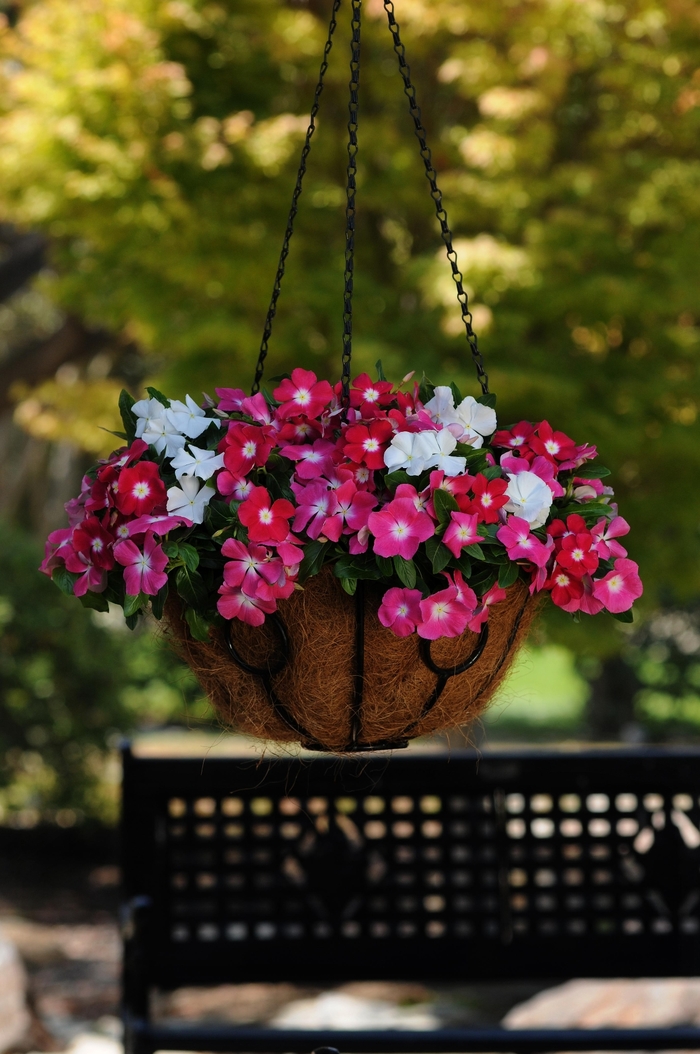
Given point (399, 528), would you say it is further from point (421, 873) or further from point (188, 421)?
point (421, 873)

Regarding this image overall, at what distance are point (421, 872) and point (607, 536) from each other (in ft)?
A: 4.97

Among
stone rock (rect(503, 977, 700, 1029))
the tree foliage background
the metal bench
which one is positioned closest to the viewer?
the metal bench

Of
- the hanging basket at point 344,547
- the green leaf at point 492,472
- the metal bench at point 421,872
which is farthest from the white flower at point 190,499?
the metal bench at point 421,872

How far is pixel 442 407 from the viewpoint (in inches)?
53.3

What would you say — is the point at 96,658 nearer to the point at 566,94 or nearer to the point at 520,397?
the point at 520,397

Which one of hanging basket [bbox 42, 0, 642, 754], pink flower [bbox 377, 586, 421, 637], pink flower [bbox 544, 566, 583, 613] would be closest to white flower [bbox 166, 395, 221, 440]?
hanging basket [bbox 42, 0, 642, 754]

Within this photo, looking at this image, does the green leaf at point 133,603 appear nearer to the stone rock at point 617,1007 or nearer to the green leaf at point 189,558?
the green leaf at point 189,558

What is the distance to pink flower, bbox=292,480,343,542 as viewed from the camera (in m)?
1.19

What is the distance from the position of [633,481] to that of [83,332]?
4.24 m

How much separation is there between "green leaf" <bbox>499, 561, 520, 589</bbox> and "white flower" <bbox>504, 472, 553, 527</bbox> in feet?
0.18

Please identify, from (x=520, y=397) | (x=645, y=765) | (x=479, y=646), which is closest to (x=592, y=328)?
(x=520, y=397)

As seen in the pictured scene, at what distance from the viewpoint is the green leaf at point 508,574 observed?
122cm

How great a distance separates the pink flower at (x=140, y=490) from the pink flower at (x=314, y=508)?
6.8 inches

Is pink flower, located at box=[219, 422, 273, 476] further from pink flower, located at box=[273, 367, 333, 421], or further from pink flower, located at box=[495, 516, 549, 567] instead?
pink flower, located at box=[495, 516, 549, 567]
